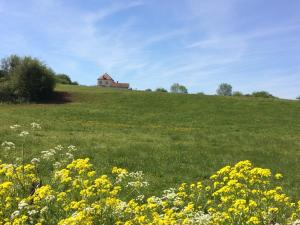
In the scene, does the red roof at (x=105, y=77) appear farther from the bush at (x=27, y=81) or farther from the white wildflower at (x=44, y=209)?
the white wildflower at (x=44, y=209)

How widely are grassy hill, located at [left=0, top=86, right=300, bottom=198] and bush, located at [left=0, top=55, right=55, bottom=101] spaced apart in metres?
3.72

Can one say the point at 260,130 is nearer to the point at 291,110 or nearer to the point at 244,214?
the point at 291,110

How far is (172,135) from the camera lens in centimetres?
2467

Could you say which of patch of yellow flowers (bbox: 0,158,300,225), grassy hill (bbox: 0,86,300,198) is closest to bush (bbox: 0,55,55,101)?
grassy hill (bbox: 0,86,300,198)

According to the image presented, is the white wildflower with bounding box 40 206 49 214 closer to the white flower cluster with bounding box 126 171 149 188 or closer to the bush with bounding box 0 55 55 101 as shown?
the white flower cluster with bounding box 126 171 149 188

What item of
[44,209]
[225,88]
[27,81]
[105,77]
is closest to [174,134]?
[44,209]

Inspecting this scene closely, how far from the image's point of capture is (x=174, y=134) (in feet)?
83.3

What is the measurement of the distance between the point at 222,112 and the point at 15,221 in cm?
3796

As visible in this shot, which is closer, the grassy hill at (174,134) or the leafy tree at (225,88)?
the grassy hill at (174,134)

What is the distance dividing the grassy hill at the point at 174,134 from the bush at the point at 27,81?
372 centimetres

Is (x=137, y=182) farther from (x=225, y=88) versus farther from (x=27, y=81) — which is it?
(x=225, y=88)

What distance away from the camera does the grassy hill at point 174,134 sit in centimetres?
1520

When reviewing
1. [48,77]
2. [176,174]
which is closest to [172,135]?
[176,174]

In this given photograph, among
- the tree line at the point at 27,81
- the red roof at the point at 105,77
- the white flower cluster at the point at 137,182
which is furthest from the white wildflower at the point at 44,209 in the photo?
the red roof at the point at 105,77
